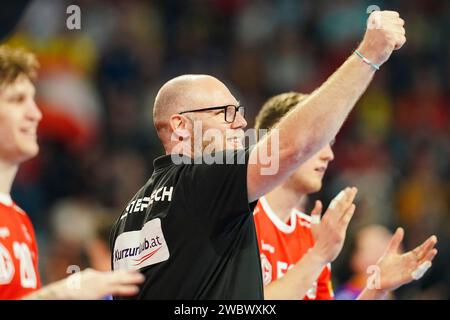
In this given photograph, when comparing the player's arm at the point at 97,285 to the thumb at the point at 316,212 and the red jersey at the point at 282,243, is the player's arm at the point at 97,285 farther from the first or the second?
the thumb at the point at 316,212

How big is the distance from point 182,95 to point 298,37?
7.54 metres

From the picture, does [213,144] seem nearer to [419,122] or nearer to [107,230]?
[107,230]

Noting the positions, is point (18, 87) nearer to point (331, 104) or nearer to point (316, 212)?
point (331, 104)

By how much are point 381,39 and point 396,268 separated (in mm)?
1884

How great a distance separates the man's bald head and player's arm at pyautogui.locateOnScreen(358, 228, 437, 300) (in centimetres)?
145

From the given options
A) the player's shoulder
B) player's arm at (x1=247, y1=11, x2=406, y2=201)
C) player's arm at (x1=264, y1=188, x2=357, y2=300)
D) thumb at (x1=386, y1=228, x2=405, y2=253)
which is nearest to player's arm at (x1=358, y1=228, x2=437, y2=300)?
thumb at (x1=386, y1=228, x2=405, y2=253)

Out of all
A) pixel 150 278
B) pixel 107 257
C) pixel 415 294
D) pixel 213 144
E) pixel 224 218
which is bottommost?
pixel 415 294

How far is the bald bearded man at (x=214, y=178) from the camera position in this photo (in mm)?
3484

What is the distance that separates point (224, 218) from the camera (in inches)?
146

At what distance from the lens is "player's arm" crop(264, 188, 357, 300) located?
462cm

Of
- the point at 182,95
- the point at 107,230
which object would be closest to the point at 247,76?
the point at 107,230

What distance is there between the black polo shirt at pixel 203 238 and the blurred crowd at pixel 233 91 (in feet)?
11.6

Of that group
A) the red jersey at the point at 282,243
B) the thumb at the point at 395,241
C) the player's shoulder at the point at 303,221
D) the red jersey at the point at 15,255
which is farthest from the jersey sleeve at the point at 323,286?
the red jersey at the point at 15,255

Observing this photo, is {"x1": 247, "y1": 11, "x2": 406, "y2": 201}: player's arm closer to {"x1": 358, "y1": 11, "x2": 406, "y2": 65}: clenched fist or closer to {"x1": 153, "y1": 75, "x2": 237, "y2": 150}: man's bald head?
{"x1": 358, "y1": 11, "x2": 406, "y2": 65}: clenched fist
